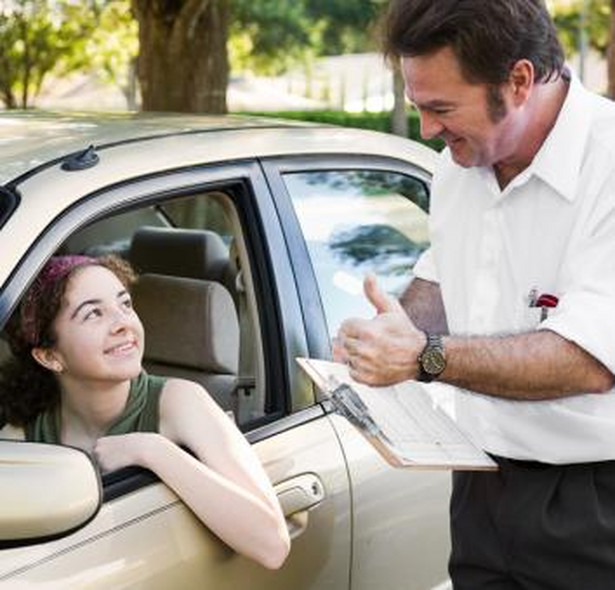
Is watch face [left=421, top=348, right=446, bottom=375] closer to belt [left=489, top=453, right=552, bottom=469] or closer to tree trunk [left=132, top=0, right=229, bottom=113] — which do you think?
belt [left=489, top=453, right=552, bottom=469]

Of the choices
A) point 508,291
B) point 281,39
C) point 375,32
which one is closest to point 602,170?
point 508,291

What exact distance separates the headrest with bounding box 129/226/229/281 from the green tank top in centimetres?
70

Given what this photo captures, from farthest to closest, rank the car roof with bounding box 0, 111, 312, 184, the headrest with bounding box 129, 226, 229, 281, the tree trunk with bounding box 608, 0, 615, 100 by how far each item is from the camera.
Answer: the tree trunk with bounding box 608, 0, 615, 100 < the headrest with bounding box 129, 226, 229, 281 < the car roof with bounding box 0, 111, 312, 184

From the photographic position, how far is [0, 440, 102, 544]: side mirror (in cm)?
203

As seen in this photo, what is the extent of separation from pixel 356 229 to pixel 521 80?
1090 millimetres

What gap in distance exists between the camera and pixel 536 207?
7.63 ft

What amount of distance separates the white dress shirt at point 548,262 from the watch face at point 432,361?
18 cm

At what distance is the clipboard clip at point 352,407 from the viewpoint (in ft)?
7.29

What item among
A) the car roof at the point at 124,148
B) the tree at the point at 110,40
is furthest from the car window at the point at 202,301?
the tree at the point at 110,40

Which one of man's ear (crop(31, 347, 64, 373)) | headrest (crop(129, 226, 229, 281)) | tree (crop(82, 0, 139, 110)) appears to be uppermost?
headrest (crop(129, 226, 229, 281))

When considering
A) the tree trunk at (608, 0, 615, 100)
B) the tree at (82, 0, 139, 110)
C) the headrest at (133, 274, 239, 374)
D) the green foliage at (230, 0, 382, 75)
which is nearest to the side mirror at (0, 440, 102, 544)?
the headrest at (133, 274, 239, 374)

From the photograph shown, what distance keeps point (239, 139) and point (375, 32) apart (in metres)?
0.50

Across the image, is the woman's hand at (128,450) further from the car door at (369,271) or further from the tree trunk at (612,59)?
the tree trunk at (612,59)

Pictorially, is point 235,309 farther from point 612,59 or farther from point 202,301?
point 612,59
